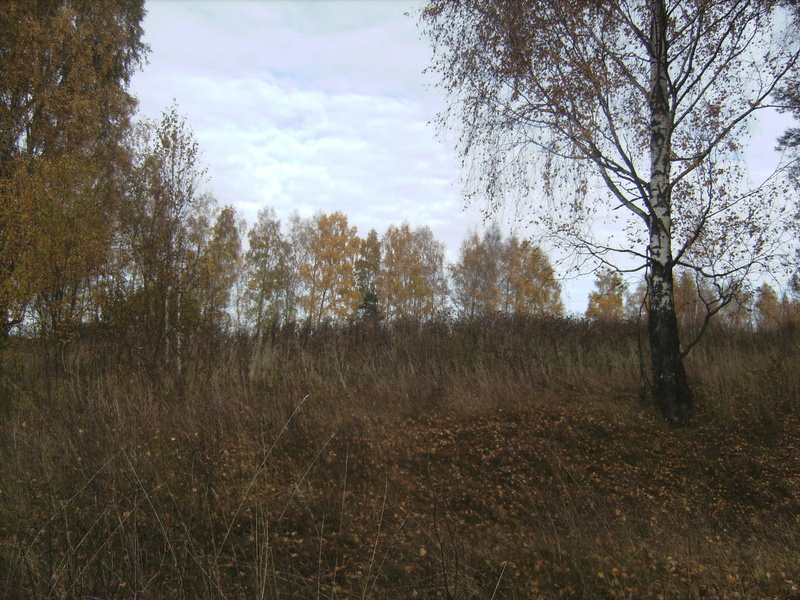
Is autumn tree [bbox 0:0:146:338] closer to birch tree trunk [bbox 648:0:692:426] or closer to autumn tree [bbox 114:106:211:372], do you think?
autumn tree [bbox 114:106:211:372]

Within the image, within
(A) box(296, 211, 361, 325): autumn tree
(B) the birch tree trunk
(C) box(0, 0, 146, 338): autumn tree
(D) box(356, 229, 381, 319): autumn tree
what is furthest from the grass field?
(D) box(356, 229, 381, 319): autumn tree

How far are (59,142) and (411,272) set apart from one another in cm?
2298

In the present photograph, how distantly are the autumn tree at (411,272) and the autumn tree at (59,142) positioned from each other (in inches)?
770

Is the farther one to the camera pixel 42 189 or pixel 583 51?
pixel 42 189

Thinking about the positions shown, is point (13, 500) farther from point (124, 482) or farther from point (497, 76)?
point (497, 76)

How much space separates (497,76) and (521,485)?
19.6 ft

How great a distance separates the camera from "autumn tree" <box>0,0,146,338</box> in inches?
327

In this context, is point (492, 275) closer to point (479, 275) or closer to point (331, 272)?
point (479, 275)

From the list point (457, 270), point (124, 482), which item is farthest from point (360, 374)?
point (457, 270)

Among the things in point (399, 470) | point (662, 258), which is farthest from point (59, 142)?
point (662, 258)

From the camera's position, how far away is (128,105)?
14.4 metres

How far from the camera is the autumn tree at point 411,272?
32000 mm

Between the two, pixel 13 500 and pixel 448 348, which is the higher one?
pixel 448 348

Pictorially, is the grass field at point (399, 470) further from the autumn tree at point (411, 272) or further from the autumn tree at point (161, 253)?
the autumn tree at point (411, 272)
